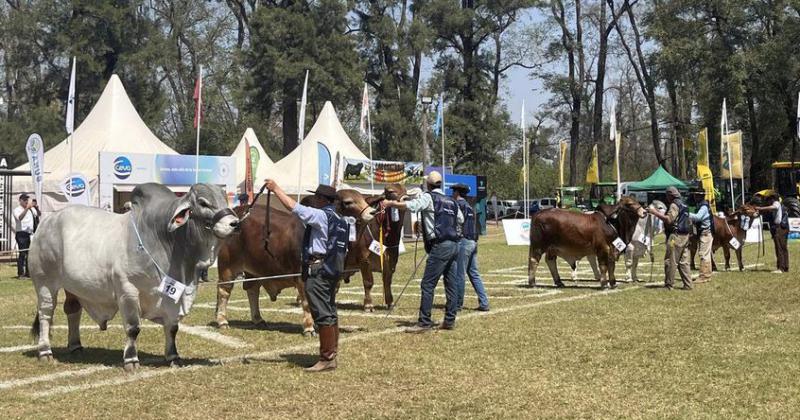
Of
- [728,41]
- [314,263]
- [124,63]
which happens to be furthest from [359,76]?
[314,263]

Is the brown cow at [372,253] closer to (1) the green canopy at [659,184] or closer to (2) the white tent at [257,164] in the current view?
(2) the white tent at [257,164]

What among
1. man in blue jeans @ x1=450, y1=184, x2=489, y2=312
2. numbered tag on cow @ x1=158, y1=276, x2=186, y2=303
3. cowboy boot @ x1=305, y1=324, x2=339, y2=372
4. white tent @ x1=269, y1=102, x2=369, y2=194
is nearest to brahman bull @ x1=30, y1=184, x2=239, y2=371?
numbered tag on cow @ x1=158, y1=276, x2=186, y2=303

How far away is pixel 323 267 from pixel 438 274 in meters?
2.55

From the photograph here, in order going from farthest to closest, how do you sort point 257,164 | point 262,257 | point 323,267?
point 257,164 < point 262,257 < point 323,267

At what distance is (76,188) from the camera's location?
24734 mm

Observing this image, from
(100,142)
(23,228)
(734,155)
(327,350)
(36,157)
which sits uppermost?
(100,142)

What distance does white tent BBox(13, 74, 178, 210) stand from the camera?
26.8 m

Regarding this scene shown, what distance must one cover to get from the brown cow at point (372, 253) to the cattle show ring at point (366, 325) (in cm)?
4

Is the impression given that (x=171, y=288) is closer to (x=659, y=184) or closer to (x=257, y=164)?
(x=257, y=164)

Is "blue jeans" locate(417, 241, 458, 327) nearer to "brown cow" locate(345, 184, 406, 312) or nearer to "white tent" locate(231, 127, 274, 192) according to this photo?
"brown cow" locate(345, 184, 406, 312)

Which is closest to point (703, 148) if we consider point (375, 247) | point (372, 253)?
point (372, 253)

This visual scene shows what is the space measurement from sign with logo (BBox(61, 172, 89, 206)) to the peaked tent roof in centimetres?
155

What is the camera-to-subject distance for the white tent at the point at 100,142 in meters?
Answer: 26.8

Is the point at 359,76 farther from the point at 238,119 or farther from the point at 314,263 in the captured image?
the point at 314,263
